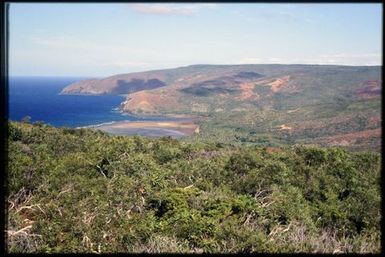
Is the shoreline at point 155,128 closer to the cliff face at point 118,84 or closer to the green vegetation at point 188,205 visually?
the green vegetation at point 188,205

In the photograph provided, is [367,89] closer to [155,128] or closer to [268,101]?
[268,101]

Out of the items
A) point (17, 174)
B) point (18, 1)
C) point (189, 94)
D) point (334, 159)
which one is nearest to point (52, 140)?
point (17, 174)

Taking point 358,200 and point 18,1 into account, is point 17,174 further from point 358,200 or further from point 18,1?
point 358,200

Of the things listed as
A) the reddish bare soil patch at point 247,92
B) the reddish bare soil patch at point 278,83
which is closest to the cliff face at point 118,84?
the reddish bare soil patch at point 247,92

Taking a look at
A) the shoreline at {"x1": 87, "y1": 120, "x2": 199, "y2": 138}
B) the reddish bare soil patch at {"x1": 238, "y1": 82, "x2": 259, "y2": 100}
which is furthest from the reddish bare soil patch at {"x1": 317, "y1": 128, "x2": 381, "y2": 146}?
the reddish bare soil patch at {"x1": 238, "y1": 82, "x2": 259, "y2": 100}

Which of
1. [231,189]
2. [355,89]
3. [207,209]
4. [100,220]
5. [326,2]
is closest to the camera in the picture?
[326,2]

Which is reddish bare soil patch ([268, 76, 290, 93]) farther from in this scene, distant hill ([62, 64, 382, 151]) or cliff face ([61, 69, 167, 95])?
cliff face ([61, 69, 167, 95])
